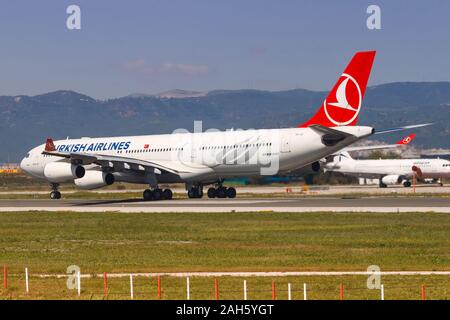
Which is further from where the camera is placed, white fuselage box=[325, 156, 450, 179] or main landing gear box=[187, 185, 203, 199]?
white fuselage box=[325, 156, 450, 179]

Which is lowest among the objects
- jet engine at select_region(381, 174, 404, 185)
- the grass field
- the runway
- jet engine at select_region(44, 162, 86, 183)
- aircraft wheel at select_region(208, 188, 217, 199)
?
the grass field

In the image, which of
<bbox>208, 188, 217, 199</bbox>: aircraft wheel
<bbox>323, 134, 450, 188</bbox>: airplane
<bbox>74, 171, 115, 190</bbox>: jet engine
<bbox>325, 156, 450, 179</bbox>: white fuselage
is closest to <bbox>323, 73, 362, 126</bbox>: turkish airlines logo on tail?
<bbox>208, 188, 217, 199</bbox>: aircraft wheel

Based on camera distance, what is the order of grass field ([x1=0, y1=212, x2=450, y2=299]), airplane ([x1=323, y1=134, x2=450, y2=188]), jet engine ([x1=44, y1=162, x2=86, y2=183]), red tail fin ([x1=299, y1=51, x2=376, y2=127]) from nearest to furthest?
grass field ([x1=0, y1=212, x2=450, y2=299])
red tail fin ([x1=299, y1=51, x2=376, y2=127])
jet engine ([x1=44, y1=162, x2=86, y2=183])
airplane ([x1=323, y1=134, x2=450, y2=188])

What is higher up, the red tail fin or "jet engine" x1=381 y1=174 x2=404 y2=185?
the red tail fin

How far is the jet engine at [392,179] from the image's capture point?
11694 cm

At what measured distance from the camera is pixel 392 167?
11931 cm

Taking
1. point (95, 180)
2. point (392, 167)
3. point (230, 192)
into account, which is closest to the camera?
point (95, 180)

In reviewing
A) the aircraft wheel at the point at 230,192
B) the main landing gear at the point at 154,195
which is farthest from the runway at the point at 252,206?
the aircraft wheel at the point at 230,192

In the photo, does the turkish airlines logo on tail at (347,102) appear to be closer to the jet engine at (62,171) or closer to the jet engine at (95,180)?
the jet engine at (95,180)

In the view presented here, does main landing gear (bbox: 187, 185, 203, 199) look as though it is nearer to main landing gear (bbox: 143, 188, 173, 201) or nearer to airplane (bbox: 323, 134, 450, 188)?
main landing gear (bbox: 143, 188, 173, 201)

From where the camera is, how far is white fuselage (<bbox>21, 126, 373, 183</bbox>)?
212 ft

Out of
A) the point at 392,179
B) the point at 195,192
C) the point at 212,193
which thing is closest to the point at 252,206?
the point at 195,192

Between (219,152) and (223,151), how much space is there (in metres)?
0.35

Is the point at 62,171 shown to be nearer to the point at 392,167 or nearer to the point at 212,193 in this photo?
the point at 212,193
